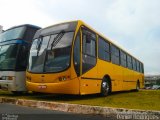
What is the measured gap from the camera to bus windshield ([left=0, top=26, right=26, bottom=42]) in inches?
503

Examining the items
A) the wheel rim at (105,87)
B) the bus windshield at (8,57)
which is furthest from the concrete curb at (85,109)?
the wheel rim at (105,87)

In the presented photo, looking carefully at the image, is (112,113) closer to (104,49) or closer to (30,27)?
(104,49)

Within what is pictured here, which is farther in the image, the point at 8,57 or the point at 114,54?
the point at 114,54

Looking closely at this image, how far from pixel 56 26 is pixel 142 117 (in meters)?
5.89

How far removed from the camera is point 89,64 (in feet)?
36.4

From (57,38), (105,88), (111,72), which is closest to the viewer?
(57,38)

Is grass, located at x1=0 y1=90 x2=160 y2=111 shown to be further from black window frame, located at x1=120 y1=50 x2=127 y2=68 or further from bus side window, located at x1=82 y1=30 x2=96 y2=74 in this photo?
black window frame, located at x1=120 y1=50 x2=127 y2=68

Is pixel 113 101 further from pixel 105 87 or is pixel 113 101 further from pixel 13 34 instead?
pixel 13 34

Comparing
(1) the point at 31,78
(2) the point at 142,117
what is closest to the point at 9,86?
(1) the point at 31,78

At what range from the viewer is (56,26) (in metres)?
11.2

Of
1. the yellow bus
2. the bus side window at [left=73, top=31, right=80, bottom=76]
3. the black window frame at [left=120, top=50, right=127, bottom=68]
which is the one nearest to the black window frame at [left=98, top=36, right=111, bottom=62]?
the yellow bus

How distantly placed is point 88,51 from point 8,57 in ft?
12.2

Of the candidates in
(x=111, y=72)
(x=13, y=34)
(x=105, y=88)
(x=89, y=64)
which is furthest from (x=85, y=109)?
(x=13, y=34)

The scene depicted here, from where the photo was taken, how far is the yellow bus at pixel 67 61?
9891 mm
